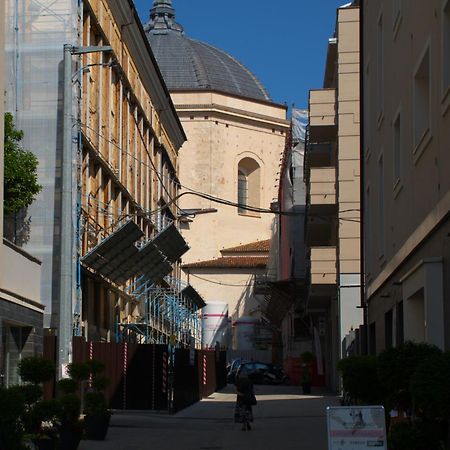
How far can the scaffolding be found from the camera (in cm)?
4491

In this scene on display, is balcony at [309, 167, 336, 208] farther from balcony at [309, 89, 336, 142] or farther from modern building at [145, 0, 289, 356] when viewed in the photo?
modern building at [145, 0, 289, 356]

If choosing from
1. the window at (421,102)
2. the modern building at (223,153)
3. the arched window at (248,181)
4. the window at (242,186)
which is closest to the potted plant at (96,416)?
the window at (421,102)

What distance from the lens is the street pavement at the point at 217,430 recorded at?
21375mm

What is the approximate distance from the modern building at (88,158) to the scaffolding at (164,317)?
19cm

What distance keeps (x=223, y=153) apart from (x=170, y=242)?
38262 mm

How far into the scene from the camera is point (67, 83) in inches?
999

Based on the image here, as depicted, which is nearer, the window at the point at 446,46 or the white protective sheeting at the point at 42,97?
the window at the point at 446,46

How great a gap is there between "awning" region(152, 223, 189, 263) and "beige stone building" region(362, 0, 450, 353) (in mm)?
17841

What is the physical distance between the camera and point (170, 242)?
46.4 metres

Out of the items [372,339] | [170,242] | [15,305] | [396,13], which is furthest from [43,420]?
[170,242]

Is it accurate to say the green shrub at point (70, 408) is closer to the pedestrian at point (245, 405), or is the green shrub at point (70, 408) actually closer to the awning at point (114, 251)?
the pedestrian at point (245, 405)

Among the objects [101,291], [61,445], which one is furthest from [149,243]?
[61,445]

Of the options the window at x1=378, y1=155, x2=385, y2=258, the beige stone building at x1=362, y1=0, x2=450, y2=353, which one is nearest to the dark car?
the beige stone building at x1=362, y1=0, x2=450, y2=353

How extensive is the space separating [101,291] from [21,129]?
749 centimetres
